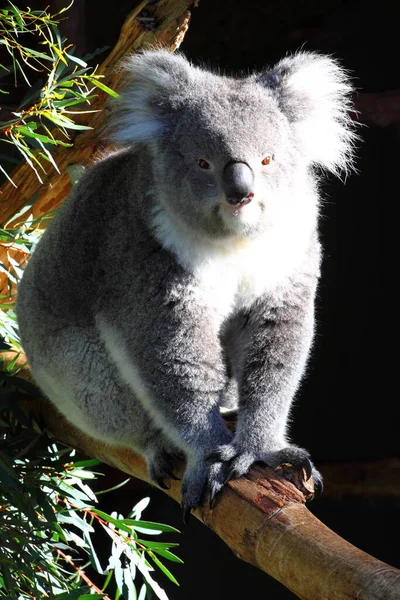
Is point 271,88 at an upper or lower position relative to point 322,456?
upper

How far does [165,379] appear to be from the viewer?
7.18 feet

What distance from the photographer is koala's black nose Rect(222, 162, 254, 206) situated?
200 cm

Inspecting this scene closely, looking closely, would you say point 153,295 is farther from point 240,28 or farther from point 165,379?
point 240,28

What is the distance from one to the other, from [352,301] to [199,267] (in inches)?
85.0

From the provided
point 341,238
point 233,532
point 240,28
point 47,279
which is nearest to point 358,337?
point 341,238

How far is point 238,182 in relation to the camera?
199 cm

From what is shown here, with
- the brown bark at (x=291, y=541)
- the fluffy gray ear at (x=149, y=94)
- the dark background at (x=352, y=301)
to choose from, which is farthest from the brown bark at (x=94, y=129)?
the dark background at (x=352, y=301)

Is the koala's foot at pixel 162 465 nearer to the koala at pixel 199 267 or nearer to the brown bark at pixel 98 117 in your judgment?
the koala at pixel 199 267

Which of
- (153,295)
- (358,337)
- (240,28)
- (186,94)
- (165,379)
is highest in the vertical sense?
(240,28)

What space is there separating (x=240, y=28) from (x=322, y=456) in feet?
7.08

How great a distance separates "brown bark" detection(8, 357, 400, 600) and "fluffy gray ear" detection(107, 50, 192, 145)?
0.90 m

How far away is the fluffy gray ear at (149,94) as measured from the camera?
2301 mm

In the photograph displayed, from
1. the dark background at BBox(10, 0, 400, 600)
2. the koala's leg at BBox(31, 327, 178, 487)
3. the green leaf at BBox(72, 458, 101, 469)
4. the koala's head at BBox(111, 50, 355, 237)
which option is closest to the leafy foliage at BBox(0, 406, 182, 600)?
the green leaf at BBox(72, 458, 101, 469)

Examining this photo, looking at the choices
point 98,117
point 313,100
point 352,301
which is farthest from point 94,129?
point 352,301
